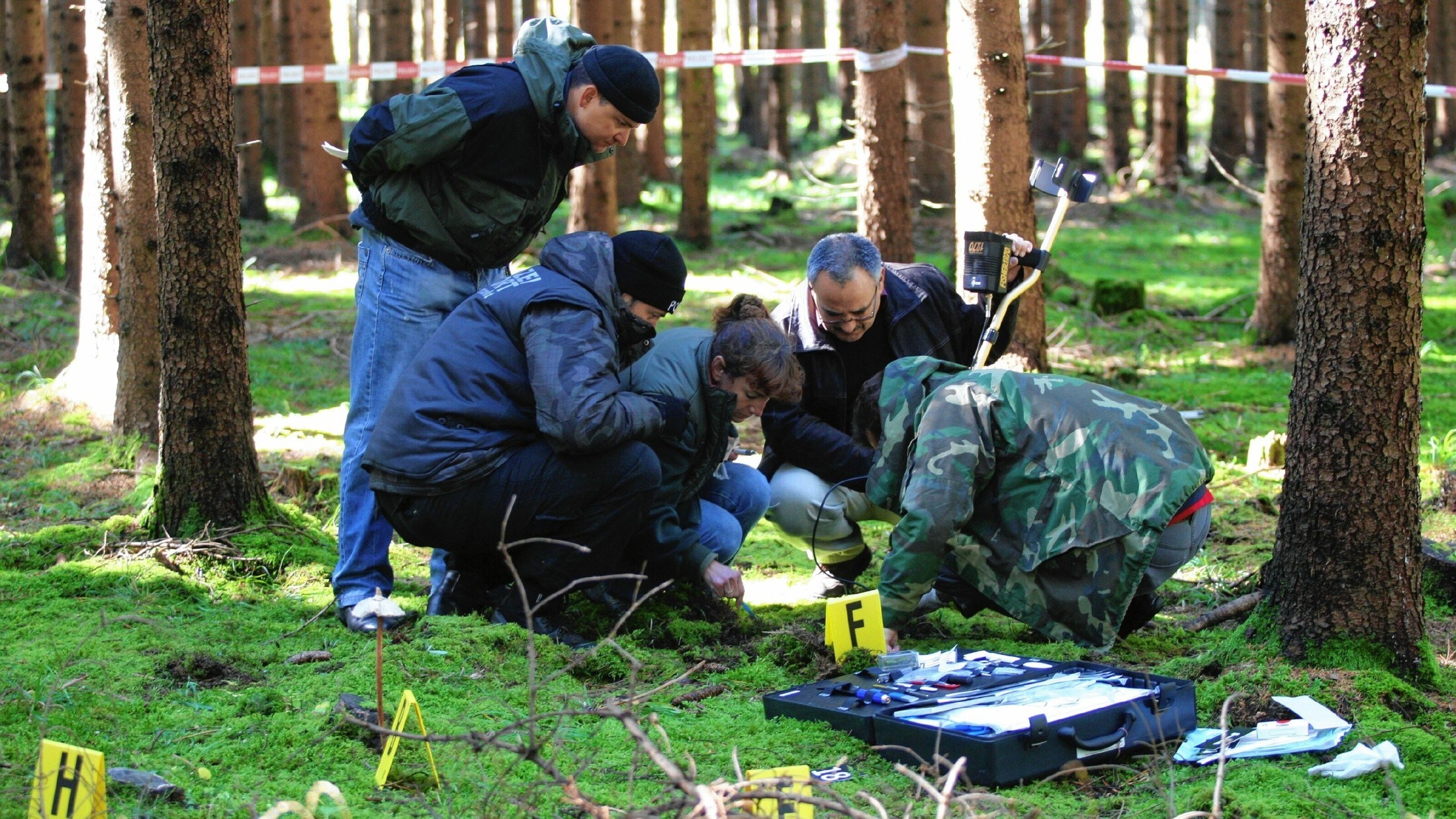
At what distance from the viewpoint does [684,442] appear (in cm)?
364

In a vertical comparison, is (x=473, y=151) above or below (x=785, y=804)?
above

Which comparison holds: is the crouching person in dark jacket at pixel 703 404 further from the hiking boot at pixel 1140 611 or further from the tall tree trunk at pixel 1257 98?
the tall tree trunk at pixel 1257 98

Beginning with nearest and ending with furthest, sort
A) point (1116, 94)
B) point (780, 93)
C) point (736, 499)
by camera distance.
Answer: point (736, 499) < point (1116, 94) < point (780, 93)

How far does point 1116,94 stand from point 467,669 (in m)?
16.3

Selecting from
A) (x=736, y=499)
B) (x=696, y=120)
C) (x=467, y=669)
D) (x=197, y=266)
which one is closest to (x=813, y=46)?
(x=696, y=120)

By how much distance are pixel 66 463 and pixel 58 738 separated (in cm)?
321

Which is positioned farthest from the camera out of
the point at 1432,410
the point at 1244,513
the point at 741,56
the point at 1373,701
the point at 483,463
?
the point at 741,56

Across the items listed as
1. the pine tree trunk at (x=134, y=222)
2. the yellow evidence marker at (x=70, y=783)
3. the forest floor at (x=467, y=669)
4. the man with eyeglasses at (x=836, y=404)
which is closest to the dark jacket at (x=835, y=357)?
the man with eyeglasses at (x=836, y=404)

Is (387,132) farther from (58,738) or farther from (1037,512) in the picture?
(1037,512)

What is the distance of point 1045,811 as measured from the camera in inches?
96.1

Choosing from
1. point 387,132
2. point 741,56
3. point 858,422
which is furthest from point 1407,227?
point 741,56

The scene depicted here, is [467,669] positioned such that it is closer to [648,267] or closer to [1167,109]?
[648,267]

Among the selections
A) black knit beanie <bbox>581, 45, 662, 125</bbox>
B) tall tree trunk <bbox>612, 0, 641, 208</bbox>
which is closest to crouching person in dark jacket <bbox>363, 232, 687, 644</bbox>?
black knit beanie <bbox>581, 45, 662, 125</bbox>

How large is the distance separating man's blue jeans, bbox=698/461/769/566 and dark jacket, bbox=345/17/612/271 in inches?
41.8
